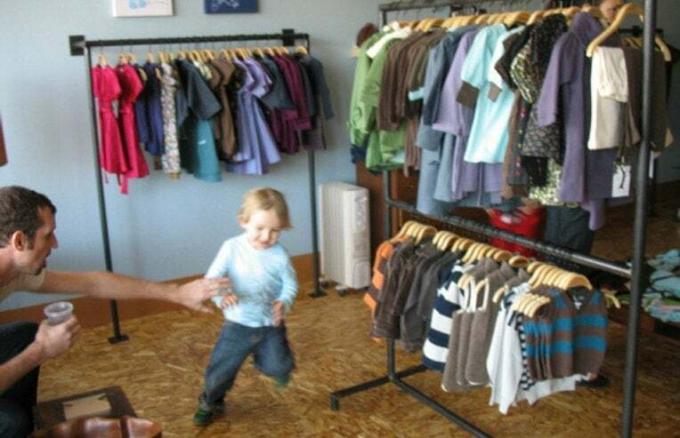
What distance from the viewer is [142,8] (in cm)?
426

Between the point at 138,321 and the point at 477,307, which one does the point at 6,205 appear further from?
the point at 138,321

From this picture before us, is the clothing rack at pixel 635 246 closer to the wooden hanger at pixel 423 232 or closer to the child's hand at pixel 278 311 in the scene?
the wooden hanger at pixel 423 232

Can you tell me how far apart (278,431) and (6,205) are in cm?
156

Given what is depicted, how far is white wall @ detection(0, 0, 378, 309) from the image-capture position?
4.05 meters

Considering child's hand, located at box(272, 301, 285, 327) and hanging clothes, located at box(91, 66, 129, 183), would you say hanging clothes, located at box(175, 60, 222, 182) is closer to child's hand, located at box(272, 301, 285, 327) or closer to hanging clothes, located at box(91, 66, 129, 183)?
hanging clothes, located at box(91, 66, 129, 183)

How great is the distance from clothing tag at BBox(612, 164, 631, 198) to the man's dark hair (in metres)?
1.84

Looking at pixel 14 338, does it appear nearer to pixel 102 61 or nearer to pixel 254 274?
pixel 254 274

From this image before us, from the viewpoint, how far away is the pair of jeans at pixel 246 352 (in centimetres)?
308

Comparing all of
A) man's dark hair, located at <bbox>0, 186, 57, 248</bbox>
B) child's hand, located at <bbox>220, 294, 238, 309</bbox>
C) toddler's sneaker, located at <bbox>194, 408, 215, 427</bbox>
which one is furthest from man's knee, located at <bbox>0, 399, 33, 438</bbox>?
A: toddler's sneaker, located at <bbox>194, 408, 215, 427</bbox>

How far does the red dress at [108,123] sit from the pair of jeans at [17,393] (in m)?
1.43

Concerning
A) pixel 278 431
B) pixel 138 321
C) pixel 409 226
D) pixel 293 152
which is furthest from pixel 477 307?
pixel 138 321

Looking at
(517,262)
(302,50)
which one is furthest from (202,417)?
(302,50)

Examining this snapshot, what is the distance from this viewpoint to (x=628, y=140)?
7.38 feet

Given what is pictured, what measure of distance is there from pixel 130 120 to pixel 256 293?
1.54m
